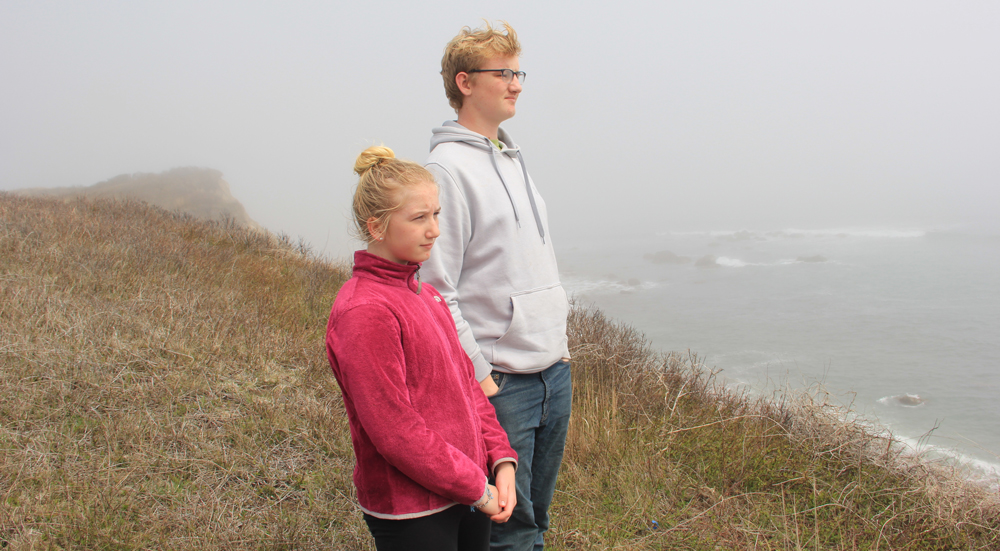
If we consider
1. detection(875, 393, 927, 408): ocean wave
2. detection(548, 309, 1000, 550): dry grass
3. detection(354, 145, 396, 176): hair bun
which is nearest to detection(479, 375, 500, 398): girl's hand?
detection(354, 145, 396, 176): hair bun

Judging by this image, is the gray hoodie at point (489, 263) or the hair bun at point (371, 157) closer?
the hair bun at point (371, 157)

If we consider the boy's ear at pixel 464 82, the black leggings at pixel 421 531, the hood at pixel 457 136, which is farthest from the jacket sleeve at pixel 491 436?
the boy's ear at pixel 464 82

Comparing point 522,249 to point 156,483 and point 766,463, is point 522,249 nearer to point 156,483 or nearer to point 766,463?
point 156,483

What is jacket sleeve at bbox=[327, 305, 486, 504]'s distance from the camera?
3.22ft

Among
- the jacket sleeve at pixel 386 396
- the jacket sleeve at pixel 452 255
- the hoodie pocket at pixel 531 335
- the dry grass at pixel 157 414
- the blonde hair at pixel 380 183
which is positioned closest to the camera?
the jacket sleeve at pixel 386 396

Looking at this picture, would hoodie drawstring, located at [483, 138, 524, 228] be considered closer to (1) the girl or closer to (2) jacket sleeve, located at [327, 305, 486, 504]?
(1) the girl

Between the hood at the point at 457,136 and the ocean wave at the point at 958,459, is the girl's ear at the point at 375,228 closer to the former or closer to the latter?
the hood at the point at 457,136

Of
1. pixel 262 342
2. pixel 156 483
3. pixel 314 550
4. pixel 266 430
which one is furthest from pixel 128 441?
pixel 262 342

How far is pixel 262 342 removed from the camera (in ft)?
12.8

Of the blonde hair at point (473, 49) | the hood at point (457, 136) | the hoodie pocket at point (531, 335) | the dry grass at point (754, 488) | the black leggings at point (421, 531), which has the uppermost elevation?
the blonde hair at point (473, 49)

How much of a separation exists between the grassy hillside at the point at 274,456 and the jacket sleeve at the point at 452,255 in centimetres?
132

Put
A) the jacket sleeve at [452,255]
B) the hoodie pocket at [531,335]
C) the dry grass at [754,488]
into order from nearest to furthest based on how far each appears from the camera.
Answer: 1. the jacket sleeve at [452,255]
2. the hoodie pocket at [531,335]
3. the dry grass at [754,488]

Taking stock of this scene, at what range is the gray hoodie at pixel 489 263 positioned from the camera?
1.40 meters

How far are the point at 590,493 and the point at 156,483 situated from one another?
2.05m
